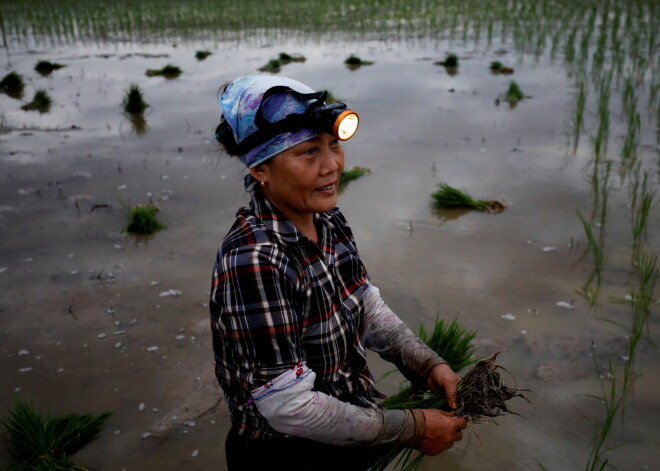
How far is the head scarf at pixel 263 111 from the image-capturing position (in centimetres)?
154

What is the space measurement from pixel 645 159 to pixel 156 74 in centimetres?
834

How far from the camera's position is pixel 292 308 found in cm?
149

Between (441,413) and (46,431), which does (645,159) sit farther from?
(46,431)

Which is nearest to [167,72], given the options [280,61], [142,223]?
[280,61]

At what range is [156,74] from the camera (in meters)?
10.9

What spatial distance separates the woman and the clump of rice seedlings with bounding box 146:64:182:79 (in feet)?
32.2

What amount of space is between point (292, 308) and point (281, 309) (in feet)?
0.14

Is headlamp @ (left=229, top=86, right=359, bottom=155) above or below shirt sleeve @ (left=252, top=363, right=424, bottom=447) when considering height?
above

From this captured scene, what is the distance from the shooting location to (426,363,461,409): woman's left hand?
1.88m

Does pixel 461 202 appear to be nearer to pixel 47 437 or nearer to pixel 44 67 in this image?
pixel 47 437

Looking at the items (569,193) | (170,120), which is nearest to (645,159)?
(569,193)

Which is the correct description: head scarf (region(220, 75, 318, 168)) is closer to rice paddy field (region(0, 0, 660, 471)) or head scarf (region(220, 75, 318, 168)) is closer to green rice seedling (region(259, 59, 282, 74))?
rice paddy field (region(0, 0, 660, 471))

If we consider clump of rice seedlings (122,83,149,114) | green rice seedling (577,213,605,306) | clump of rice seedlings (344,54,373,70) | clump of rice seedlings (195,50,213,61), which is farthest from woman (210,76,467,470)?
clump of rice seedlings (195,50,213,61)

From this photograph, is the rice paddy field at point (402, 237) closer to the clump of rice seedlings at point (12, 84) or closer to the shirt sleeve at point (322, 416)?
the clump of rice seedlings at point (12, 84)
